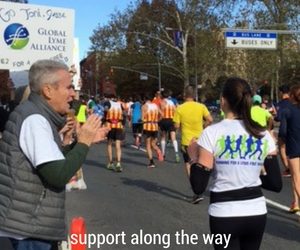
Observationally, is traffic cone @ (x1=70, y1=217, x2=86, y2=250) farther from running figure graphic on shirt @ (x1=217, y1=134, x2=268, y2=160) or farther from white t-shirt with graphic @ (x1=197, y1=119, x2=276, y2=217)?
running figure graphic on shirt @ (x1=217, y1=134, x2=268, y2=160)

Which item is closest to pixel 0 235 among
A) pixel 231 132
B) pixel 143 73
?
pixel 231 132

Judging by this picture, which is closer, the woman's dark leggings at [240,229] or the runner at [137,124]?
the woman's dark leggings at [240,229]

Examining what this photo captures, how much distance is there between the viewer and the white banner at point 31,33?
8125 millimetres

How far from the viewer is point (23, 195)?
3057 millimetres

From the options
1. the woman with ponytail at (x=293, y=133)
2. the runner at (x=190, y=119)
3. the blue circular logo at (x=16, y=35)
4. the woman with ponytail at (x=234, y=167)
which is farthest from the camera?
the runner at (x=190, y=119)

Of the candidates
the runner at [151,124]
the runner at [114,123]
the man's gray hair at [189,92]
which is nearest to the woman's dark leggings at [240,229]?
the man's gray hair at [189,92]

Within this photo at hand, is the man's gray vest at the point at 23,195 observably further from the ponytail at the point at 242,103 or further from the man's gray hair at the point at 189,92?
the man's gray hair at the point at 189,92

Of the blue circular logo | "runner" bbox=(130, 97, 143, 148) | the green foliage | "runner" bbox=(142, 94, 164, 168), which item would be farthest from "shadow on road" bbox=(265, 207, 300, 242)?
the green foliage

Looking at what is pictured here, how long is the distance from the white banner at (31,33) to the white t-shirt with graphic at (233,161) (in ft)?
16.2

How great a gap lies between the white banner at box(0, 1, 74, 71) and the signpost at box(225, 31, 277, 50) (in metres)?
17.6

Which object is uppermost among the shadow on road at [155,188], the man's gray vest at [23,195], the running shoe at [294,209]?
the man's gray vest at [23,195]

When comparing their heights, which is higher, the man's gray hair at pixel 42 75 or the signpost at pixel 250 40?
the signpost at pixel 250 40

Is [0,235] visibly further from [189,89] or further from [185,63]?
[185,63]

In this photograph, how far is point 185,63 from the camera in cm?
5881
